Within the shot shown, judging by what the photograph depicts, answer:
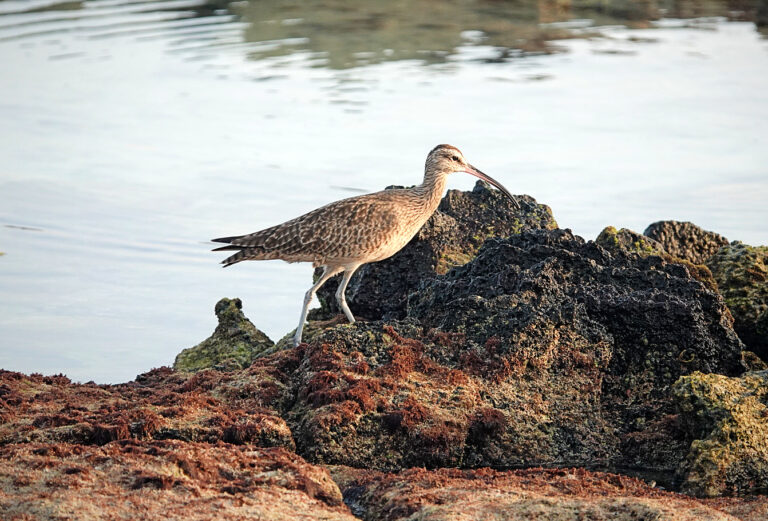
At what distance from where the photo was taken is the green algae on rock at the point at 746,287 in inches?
366

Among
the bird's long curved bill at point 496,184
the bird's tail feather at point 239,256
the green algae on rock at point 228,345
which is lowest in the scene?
the green algae on rock at point 228,345

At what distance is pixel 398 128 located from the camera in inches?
712

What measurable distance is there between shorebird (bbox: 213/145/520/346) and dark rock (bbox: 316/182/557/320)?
163mm

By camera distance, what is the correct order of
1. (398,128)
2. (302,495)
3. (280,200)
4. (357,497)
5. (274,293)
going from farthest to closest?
(398,128)
(280,200)
(274,293)
(357,497)
(302,495)

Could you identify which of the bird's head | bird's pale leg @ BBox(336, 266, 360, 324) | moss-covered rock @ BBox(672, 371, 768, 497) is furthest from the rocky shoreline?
the bird's head

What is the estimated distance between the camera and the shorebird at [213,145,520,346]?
32.6 ft

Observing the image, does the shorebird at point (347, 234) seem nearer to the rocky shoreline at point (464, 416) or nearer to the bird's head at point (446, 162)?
the bird's head at point (446, 162)

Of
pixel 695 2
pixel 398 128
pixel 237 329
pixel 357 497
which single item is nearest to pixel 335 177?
pixel 398 128

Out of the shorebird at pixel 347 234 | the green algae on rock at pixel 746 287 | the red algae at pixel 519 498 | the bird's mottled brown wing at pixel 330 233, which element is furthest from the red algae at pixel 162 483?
the green algae on rock at pixel 746 287

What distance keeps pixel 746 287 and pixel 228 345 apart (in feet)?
14.6

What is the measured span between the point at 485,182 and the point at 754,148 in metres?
7.60

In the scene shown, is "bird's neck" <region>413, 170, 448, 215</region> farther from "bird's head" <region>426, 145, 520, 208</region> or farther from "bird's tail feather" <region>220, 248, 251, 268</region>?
"bird's tail feather" <region>220, 248, 251, 268</region>

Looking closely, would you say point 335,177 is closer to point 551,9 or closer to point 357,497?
point 357,497

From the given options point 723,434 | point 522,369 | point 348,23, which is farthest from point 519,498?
point 348,23
